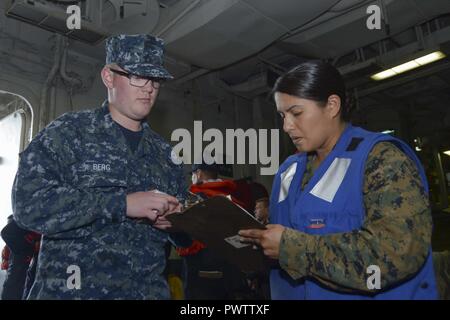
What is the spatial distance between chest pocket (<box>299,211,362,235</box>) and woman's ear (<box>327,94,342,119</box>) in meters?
0.37

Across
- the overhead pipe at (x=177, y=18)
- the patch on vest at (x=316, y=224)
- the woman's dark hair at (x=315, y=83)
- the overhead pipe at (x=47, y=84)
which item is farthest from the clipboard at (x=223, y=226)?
the overhead pipe at (x=47, y=84)

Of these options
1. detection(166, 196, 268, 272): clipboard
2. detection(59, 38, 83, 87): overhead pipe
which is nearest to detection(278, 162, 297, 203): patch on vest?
detection(166, 196, 268, 272): clipboard

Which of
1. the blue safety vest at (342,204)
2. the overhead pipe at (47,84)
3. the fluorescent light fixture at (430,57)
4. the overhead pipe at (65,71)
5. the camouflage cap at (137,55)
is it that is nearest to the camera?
the blue safety vest at (342,204)

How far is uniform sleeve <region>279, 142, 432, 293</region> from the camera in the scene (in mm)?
895

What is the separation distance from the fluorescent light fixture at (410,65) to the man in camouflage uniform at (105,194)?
418 cm

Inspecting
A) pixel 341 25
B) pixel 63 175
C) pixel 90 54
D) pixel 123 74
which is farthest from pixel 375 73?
pixel 63 175

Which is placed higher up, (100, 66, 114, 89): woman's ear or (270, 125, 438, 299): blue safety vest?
(100, 66, 114, 89): woman's ear

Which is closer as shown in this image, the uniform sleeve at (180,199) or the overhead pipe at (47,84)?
the uniform sleeve at (180,199)

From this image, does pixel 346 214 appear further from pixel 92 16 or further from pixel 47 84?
pixel 47 84

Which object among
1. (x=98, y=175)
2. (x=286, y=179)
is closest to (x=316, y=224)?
(x=286, y=179)

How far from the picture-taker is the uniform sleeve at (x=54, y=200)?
106 cm

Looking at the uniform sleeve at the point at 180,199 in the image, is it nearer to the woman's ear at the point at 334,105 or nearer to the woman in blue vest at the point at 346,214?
the woman in blue vest at the point at 346,214

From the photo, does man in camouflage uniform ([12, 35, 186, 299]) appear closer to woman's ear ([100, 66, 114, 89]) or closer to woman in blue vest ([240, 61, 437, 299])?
woman's ear ([100, 66, 114, 89])
